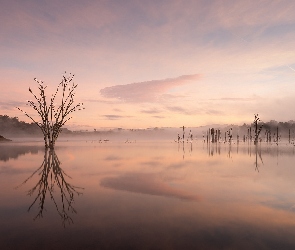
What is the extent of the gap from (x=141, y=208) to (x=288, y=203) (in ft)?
12.9

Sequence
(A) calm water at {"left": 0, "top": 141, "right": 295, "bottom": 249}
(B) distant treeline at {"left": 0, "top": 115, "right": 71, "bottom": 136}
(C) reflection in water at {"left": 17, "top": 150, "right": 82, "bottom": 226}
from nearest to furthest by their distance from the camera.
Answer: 1. (A) calm water at {"left": 0, "top": 141, "right": 295, "bottom": 249}
2. (C) reflection in water at {"left": 17, "top": 150, "right": 82, "bottom": 226}
3. (B) distant treeline at {"left": 0, "top": 115, "right": 71, "bottom": 136}

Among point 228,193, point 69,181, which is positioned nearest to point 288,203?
point 228,193

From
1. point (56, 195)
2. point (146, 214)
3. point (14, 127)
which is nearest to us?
point (146, 214)

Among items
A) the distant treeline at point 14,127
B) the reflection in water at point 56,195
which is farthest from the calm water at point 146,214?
the distant treeline at point 14,127

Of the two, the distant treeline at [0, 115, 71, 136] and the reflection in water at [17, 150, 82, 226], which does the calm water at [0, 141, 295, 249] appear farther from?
the distant treeline at [0, 115, 71, 136]

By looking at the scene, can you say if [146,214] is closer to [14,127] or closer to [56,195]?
[56,195]

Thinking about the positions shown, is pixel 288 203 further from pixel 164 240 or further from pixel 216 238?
pixel 164 240

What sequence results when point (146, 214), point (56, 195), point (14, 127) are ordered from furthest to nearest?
point (14, 127)
point (56, 195)
point (146, 214)

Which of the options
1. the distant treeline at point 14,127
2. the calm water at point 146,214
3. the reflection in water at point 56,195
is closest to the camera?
the calm water at point 146,214

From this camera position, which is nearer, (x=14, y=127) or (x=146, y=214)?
(x=146, y=214)

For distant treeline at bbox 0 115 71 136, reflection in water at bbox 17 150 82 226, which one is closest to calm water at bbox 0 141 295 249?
reflection in water at bbox 17 150 82 226

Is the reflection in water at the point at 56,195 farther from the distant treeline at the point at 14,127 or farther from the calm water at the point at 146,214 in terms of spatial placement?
the distant treeline at the point at 14,127

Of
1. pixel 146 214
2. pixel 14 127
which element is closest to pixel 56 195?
pixel 146 214

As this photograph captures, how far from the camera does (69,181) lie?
1002 cm
